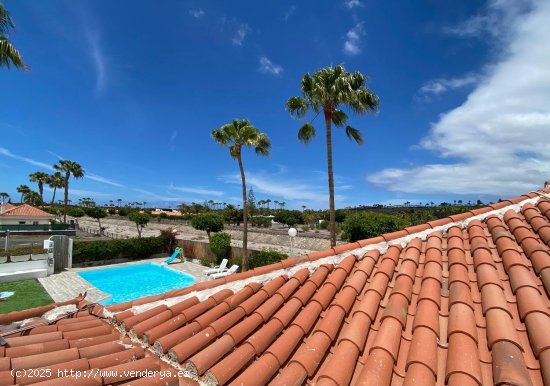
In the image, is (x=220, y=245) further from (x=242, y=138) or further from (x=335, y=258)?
(x=335, y=258)

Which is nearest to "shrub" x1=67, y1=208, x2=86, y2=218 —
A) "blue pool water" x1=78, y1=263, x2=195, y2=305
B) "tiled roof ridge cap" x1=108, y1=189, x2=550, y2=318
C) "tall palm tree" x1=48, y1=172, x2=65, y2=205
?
"tall palm tree" x1=48, y1=172, x2=65, y2=205

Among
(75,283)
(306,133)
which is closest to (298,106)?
(306,133)

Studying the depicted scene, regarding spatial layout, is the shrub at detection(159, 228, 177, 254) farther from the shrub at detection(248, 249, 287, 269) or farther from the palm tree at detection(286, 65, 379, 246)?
the palm tree at detection(286, 65, 379, 246)

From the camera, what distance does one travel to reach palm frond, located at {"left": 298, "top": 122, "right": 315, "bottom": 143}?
16.2m

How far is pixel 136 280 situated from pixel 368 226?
1836 centimetres

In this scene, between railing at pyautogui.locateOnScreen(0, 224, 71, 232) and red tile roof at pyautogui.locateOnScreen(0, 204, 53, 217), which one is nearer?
railing at pyautogui.locateOnScreen(0, 224, 71, 232)

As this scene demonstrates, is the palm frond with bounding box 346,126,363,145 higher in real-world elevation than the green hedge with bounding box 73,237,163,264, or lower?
higher

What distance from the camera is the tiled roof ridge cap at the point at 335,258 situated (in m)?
4.23

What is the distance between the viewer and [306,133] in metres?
16.3

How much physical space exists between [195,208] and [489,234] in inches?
4572

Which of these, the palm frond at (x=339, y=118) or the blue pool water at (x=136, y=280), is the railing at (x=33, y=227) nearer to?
the blue pool water at (x=136, y=280)

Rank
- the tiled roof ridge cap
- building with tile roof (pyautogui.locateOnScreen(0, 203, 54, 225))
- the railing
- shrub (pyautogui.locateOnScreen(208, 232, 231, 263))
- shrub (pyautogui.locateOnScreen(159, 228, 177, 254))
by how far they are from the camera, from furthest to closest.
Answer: building with tile roof (pyautogui.locateOnScreen(0, 203, 54, 225)) → the railing → shrub (pyautogui.locateOnScreen(159, 228, 177, 254)) → shrub (pyautogui.locateOnScreen(208, 232, 231, 263)) → the tiled roof ridge cap

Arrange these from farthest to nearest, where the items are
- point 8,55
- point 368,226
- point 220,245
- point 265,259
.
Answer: point 220,245 < point 368,226 < point 265,259 < point 8,55

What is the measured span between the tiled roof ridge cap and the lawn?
14.6 m
